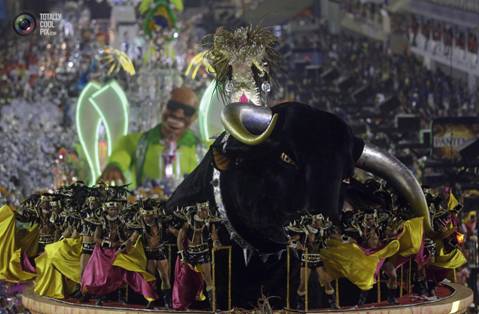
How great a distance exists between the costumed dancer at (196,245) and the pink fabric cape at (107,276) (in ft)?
1.22

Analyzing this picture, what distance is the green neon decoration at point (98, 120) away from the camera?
41.9 m

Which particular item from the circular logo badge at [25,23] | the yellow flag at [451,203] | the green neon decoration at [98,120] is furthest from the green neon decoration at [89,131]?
the yellow flag at [451,203]

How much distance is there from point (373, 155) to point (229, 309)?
7.92ft

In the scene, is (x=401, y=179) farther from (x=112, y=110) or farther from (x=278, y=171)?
(x=112, y=110)

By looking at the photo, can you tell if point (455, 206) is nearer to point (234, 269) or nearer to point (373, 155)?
point (373, 155)

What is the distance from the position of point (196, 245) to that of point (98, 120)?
2391 cm

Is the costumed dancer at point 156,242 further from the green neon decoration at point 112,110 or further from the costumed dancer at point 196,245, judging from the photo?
the green neon decoration at point 112,110

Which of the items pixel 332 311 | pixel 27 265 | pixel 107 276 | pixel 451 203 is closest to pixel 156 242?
pixel 107 276

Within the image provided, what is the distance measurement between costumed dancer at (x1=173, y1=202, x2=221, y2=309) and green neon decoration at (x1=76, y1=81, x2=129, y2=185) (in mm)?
22904

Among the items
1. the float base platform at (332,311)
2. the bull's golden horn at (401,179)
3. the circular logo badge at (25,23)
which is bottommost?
the float base platform at (332,311)

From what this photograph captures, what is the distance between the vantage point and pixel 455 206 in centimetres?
2058

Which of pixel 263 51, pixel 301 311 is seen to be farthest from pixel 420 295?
pixel 263 51

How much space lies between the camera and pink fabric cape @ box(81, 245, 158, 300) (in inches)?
734

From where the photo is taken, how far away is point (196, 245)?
1827cm
